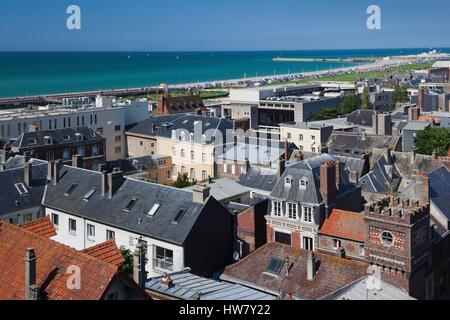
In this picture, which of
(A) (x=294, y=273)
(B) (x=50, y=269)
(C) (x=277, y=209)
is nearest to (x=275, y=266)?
(A) (x=294, y=273)

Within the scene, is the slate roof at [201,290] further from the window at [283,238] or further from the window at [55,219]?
the window at [55,219]

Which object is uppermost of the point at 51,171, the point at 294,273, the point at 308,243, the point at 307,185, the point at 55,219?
the point at 51,171

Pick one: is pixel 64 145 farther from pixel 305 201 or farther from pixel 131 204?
pixel 305 201

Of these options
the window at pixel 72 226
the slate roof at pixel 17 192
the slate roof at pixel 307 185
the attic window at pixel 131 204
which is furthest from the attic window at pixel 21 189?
the slate roof at pixel 307 185

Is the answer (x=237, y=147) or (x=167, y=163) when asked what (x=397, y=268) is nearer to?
(x=237, y=147)

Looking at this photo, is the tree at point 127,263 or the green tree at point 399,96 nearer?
the tree at point 127,263

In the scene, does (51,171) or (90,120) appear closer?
(51,171)

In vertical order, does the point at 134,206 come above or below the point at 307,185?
below
